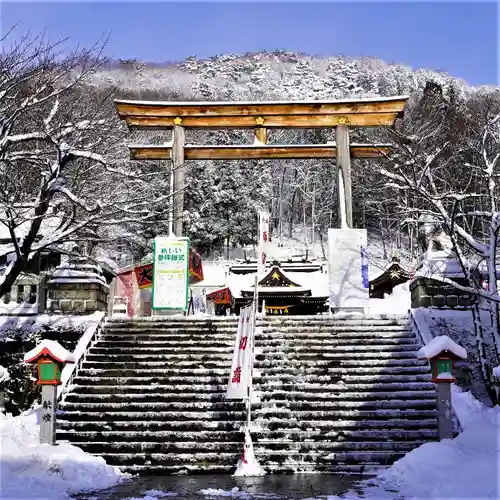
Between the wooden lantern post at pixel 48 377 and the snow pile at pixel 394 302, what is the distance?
20450 millimetres

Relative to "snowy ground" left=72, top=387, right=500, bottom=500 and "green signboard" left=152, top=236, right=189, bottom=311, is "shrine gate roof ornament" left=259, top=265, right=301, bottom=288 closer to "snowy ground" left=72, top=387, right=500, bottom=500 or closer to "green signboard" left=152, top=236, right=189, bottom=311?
"green signboard" left=152, top=236, right=189, bottom=311

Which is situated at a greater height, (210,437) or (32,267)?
(32,267)

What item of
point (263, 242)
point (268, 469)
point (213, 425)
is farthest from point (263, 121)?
point (268, 469)

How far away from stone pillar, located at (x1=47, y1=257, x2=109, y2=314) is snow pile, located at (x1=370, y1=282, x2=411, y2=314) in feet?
54.7

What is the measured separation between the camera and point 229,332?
1408 cm

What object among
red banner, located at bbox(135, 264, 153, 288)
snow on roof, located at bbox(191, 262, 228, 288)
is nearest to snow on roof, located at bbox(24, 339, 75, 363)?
red banner, located at bbox(135, 264, 153, 288)

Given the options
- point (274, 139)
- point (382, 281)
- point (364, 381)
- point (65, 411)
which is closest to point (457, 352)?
point (364, 381)

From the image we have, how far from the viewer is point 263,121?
58.7 ft

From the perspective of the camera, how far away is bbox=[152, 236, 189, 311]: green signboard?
51.6ft

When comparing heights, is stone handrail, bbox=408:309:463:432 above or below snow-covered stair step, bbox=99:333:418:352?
above

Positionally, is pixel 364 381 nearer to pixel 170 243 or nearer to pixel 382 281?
pixel 170 243

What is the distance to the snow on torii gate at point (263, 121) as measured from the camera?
17.4m

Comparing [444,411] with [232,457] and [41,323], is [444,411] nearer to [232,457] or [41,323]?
[232,457]

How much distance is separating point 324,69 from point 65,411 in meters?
116
